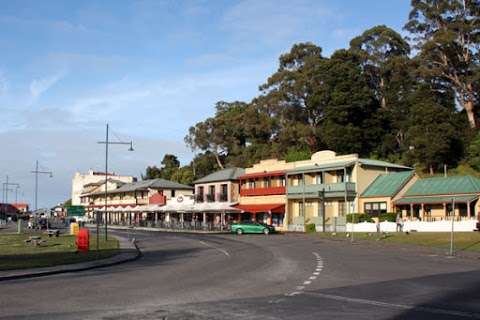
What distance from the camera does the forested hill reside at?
63062 mm

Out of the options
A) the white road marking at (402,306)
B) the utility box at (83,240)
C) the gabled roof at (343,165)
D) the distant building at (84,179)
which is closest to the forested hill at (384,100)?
the gabled roof at (343,165)

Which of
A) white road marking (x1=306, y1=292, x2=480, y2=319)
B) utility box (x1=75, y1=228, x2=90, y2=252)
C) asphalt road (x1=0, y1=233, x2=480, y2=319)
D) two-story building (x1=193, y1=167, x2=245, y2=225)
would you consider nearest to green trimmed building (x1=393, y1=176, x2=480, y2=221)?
two-story building (x1=193, y1=167, x2=245, y2=225)

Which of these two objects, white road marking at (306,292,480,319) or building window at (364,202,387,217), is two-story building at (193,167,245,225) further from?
white road marking at (306,292,480,319)

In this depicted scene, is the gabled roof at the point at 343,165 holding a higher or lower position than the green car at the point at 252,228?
higher

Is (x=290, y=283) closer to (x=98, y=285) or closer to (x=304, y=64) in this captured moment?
(x=98, y=285)

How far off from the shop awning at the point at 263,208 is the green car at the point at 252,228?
9299 mm

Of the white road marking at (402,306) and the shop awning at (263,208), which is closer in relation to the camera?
the white road marking at (402,306)

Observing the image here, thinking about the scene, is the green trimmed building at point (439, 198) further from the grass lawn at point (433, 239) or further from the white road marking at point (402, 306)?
the white road marking at point (402, 306)

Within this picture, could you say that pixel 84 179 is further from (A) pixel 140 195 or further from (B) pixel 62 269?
(B) pixel 62 269

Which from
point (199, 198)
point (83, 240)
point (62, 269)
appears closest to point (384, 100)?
point (199, 198)

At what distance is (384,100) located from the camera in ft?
262

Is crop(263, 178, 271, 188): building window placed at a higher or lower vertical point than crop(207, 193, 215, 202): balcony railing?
higher

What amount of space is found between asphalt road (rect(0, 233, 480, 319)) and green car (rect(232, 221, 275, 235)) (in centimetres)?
3238

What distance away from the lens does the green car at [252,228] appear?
5566 centimetres
